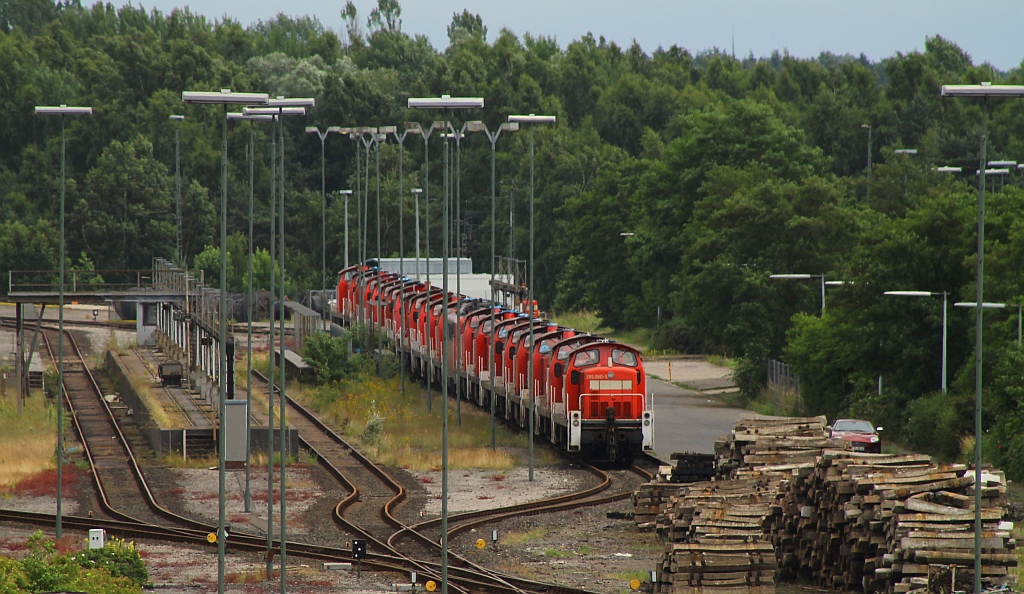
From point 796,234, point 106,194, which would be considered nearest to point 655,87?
point 106,194

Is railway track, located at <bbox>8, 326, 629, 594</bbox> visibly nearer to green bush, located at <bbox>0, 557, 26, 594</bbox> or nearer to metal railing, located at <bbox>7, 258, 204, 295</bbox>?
metal railing, located at <bbox>7, 258, 204, 295</bbox>

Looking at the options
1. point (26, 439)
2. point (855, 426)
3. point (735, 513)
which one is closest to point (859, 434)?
point (855, 426)

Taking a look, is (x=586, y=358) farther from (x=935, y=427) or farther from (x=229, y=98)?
(x=229, y=98)

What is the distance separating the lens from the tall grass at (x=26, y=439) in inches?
1344

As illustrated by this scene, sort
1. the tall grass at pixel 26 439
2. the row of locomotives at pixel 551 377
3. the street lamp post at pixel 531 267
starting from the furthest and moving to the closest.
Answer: the row of locomotives at pixel 551 377, the tall grass at pixel 26 439, the street lamp post at pixel 531 267

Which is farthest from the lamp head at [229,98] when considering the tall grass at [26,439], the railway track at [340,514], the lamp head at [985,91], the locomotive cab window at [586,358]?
the locomotive cab window at [586,358]

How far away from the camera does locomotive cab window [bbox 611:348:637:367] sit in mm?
34969

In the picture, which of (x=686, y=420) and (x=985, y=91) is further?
(x=686, y=420)

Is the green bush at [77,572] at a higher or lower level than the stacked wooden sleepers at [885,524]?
lower

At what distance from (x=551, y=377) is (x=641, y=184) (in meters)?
43.8

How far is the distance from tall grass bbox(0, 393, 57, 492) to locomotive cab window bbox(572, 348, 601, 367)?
522 inches

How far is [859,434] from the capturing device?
36000mm

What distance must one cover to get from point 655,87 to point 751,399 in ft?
234

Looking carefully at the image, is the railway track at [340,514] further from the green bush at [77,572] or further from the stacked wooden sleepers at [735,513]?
the green bush at [77,572]
